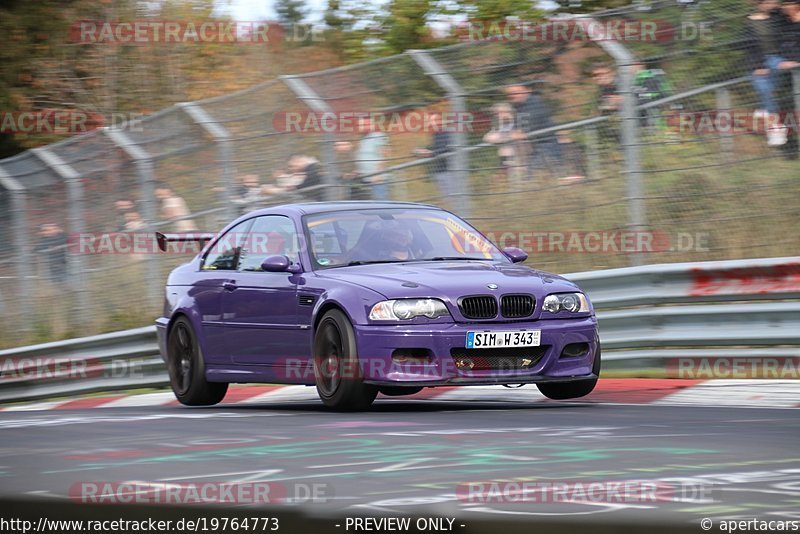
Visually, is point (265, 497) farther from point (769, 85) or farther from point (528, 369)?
A: point (769, 85)

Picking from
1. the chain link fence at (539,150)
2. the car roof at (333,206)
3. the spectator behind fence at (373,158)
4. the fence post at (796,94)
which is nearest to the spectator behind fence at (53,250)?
the chain link fence at (539,150)

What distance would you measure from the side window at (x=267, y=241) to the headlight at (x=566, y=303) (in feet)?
6.11

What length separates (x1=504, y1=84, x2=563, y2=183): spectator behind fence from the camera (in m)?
12.0

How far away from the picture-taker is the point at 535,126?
12.2 meters

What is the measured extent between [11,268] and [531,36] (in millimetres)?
7882

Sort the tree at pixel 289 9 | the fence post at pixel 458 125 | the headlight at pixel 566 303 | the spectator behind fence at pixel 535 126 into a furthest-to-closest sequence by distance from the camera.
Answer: the tree at pixel 289 9 → the fence post at pixel 458 125 → the spectator behind fence at pixel 535 126 → the headlight at pixel 566 303

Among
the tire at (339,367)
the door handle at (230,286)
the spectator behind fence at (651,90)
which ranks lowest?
the tire at (339,367)

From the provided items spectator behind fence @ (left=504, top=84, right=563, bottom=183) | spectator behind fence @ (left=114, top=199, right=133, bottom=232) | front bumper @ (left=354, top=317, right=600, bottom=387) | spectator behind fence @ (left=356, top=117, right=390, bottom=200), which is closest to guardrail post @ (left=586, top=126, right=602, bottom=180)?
spectator behind fence @ (left=504, top=84, right=563, bottom=183)

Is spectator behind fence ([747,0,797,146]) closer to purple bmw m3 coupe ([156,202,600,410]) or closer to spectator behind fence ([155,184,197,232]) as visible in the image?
purple bmw m3 coupe ([156,202,600,410])

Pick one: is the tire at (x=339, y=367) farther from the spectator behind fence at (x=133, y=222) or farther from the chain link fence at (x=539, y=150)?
the spectator behind fence at (x=133, y=222)

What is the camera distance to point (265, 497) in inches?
197

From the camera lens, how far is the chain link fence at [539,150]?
37.1 feet

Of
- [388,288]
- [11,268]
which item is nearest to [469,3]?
[11,268]

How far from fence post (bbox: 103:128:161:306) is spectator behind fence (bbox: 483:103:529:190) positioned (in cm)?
433
